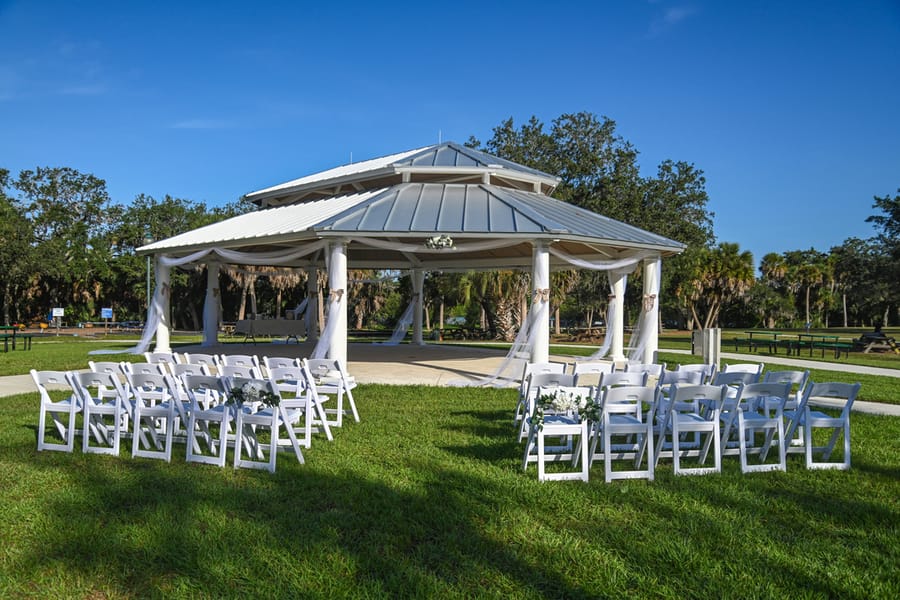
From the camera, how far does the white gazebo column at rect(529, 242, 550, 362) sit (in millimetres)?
12930

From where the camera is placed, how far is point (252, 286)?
140ft

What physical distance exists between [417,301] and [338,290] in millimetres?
10670

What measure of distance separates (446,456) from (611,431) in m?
1.73

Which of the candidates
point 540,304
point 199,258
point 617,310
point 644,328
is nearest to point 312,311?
point 199,258

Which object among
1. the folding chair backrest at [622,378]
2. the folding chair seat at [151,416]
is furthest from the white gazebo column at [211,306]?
the folding chair backrest at [622,378]

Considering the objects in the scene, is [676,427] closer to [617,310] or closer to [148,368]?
[148,368]

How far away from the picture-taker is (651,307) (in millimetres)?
15836

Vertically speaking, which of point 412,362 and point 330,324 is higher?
point 330,324

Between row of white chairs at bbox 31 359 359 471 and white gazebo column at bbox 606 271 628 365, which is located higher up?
white gazebo column at bbox 606 271 628 365

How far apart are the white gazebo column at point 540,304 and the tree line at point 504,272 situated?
11300 millimetres

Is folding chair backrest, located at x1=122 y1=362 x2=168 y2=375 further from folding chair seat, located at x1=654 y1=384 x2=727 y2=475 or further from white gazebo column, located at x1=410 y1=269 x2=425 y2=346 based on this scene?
white gazebo column, located at x1=410 y1=269 x2=425 y2=346

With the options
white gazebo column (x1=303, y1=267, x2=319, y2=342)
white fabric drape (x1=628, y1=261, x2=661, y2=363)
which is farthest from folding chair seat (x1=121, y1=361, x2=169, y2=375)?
white gazebo column (x1=303, y1=267, x2=319, y2=342)

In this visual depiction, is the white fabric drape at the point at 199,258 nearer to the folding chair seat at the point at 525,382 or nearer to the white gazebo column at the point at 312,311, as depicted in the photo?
the white gazebo column at the point at 312,311

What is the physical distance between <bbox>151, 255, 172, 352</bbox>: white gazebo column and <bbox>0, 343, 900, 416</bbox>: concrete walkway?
1.12 m
